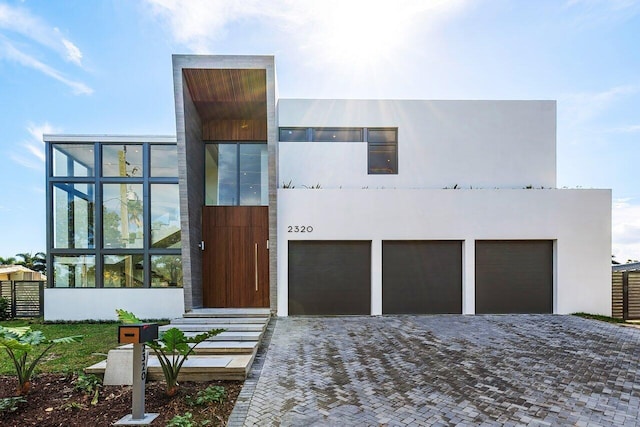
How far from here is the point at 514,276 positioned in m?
9.24

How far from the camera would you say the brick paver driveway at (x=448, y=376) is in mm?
3586

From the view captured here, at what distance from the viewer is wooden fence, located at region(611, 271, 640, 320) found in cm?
958

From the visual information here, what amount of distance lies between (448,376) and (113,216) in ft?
32.0

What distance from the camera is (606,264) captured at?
9234mm

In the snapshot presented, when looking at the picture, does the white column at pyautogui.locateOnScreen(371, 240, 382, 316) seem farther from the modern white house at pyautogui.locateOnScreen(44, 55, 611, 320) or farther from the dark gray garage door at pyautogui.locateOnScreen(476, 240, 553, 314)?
→ the dark gray garage door at pyautogui.locateOnScreen(476, 240, 553, 314)

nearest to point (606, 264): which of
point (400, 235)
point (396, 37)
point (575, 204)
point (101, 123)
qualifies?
point (575, 204)

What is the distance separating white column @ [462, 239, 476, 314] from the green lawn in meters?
8.78

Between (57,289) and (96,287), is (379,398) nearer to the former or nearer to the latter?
(96,287)

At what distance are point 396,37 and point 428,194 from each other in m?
4.53

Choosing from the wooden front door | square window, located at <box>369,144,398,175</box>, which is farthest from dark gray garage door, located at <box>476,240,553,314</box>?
the wooden front door

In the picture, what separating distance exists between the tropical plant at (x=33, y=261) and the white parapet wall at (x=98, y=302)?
1796 centimetres

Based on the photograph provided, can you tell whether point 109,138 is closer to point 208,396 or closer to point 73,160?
point 73,160

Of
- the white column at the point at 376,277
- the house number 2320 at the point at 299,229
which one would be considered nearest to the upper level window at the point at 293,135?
the house number 2320 at the point at 299,229

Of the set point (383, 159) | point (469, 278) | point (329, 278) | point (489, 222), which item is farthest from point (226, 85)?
point (469, 278)
